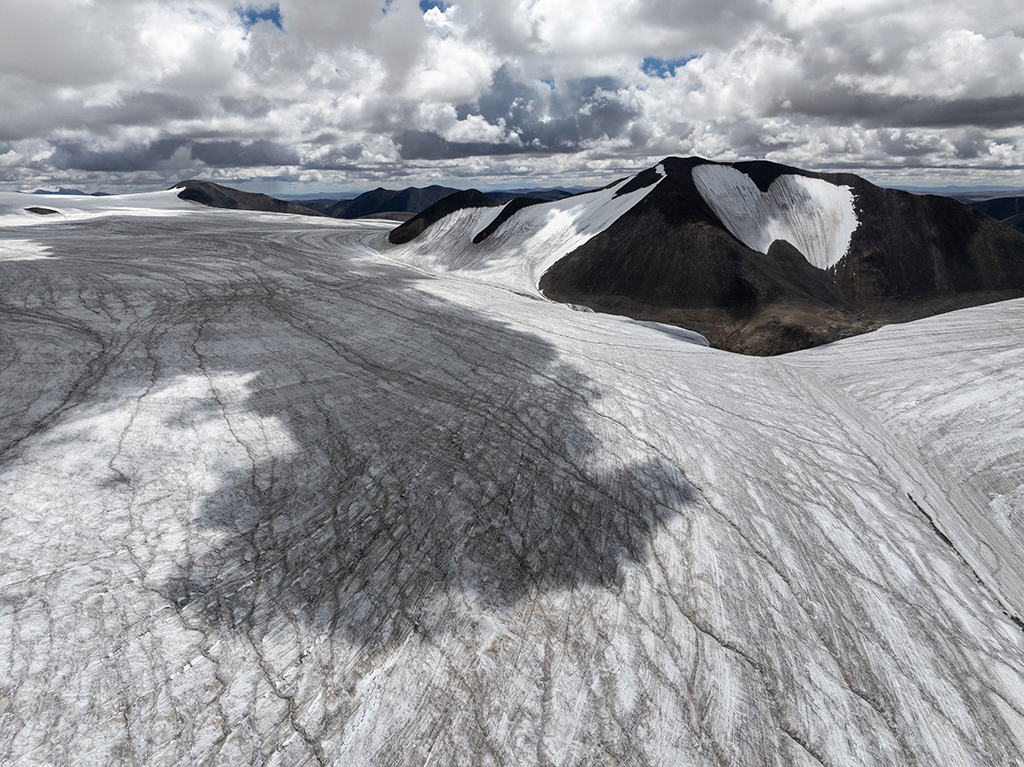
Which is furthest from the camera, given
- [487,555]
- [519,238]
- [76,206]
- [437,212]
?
[76,206]

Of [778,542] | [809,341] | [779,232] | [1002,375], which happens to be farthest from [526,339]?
[779,232]

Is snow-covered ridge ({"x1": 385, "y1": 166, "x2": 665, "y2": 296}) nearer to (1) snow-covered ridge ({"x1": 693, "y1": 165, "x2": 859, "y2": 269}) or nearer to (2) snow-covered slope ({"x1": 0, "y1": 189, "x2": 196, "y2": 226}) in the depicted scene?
(1) snow-covered ridge ({"x1": 693, "y1": 165, "x2": 859, "y2": 269})

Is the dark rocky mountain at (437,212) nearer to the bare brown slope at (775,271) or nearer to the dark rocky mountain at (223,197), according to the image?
the bare brown slope at (775,271)

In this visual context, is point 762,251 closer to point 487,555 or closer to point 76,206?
point 487,555

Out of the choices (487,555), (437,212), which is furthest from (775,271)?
(487,555)

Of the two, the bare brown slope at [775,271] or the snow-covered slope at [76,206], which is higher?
the snow-covered slope at [76,206]

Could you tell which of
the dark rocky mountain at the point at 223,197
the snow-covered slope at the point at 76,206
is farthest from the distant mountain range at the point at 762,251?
the dark rocky mountain at the point at 223,197
